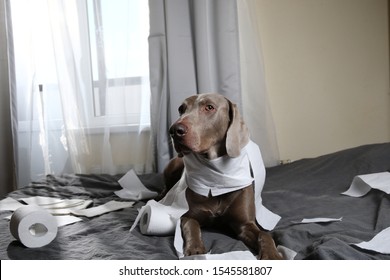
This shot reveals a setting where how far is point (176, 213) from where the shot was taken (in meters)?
1.10

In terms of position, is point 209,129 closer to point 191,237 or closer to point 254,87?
point 191,237

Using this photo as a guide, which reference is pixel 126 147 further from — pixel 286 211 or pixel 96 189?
pixel 286 211

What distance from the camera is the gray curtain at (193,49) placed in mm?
2021

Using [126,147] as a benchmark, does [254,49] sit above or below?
above

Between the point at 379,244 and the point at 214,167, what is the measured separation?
1.61ft

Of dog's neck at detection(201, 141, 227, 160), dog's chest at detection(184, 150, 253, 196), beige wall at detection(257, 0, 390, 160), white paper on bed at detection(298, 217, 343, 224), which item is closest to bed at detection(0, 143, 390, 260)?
white paper on bed at detection(298, 217, 343, 224)

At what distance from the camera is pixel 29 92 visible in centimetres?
228

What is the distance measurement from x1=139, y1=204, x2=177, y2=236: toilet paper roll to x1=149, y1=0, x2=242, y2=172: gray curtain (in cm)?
100

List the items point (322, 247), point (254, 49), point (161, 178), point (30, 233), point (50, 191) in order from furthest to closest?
point (254, 49), point (161, 178), point (50, 191), point (30, 233), point (322, 247)

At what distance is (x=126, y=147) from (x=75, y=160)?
1.08 ft

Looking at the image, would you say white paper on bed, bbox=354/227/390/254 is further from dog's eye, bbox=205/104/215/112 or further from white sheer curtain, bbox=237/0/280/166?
white sheer curtain, bbox=237/0/280/166

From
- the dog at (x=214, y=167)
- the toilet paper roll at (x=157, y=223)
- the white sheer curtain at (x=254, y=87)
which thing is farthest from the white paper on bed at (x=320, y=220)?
the white sheer curtain at (x=254, y=87)

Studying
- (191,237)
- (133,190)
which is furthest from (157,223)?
(133,190)

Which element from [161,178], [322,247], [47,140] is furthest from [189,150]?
[47,140]
